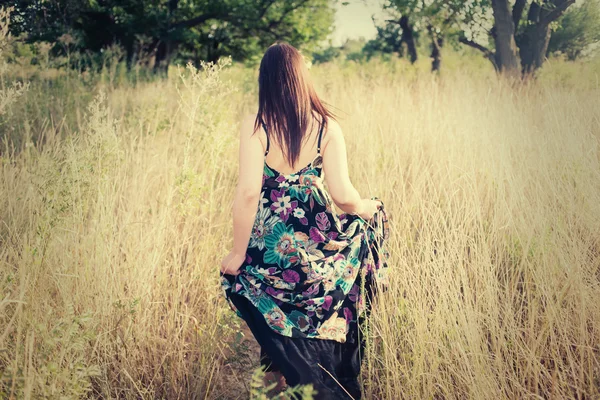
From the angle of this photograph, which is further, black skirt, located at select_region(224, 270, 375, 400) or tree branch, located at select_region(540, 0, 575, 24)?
tree branch, located at select_region(540, 0, 575, 24)

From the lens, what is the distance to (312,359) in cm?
171

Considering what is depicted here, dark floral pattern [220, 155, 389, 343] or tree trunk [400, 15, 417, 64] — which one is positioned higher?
tree trunk [400, 15, 417, 64]

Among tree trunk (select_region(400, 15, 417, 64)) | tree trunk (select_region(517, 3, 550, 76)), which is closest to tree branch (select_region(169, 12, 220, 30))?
tree trunk (select_region(400, 15, 417, 64))

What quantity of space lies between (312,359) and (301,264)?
382 mm

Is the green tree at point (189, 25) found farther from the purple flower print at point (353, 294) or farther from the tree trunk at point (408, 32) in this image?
the purple flower print at point (353, 294)

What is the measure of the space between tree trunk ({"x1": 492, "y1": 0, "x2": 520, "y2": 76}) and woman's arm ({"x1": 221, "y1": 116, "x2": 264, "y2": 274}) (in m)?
7.94

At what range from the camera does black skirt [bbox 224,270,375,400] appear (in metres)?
1.67

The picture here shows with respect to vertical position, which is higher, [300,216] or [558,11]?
[558,11]

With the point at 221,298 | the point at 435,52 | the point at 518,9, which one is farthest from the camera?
the point at 435,52

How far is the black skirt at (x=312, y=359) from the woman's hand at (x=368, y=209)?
1.69 ft

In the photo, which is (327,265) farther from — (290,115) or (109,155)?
(109,155)

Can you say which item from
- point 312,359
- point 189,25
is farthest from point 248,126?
point 189,25

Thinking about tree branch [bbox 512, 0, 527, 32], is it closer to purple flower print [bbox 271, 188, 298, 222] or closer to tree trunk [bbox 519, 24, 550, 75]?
tree trunk [bbox 519, 24, 550, 75]

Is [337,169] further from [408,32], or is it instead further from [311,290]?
[408,32]
